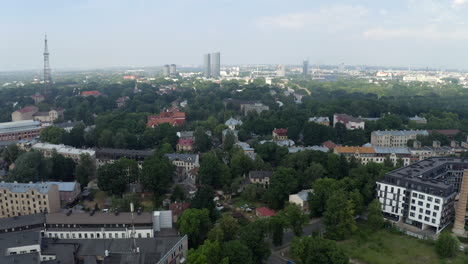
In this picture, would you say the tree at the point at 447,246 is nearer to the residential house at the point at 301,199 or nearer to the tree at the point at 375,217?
the tree at the point at 375,217

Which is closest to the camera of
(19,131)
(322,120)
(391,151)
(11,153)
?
(11,153)

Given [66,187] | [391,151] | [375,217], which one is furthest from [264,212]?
[391,151]

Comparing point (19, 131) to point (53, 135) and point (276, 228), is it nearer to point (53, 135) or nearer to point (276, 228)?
point (53, 135)

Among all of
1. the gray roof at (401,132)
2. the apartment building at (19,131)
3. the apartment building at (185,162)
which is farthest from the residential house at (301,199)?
the apartment building at (19,131)

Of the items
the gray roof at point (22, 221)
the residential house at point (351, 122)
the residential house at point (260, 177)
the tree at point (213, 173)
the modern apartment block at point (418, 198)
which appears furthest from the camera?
the residential house at point (351, 122)

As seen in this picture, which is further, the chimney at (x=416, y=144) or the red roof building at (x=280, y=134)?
the red roof building at (x=280, y=134)

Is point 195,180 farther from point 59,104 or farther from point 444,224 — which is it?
point 59,104
